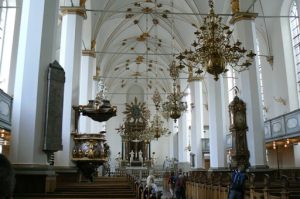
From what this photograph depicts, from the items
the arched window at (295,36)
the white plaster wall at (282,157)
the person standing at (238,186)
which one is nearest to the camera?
the person standing at (238,186)

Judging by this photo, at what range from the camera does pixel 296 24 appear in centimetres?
1519

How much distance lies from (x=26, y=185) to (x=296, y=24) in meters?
14.0

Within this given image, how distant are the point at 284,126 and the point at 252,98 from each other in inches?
123

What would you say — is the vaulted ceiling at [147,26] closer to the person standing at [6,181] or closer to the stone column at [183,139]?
the stone column at [183,139]

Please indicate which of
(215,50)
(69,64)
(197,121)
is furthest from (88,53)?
(215,50)

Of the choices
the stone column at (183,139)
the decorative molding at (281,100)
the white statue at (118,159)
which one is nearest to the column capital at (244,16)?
the decorative molding at (281,100)

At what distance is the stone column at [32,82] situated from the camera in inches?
249

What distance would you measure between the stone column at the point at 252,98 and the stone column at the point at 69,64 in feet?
19.5

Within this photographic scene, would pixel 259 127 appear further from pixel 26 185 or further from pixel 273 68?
pixel 26 185

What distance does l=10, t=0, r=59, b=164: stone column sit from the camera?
20.7 ft

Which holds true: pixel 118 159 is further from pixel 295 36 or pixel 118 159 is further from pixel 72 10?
pixel 72 10

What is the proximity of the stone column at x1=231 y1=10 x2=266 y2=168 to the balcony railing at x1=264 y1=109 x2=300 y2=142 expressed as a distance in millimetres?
2104

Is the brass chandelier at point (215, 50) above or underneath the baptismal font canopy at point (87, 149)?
above

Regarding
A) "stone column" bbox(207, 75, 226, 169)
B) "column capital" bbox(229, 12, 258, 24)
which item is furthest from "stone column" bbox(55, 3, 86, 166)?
"stone column" bbox(207, 75, 226, 169)
